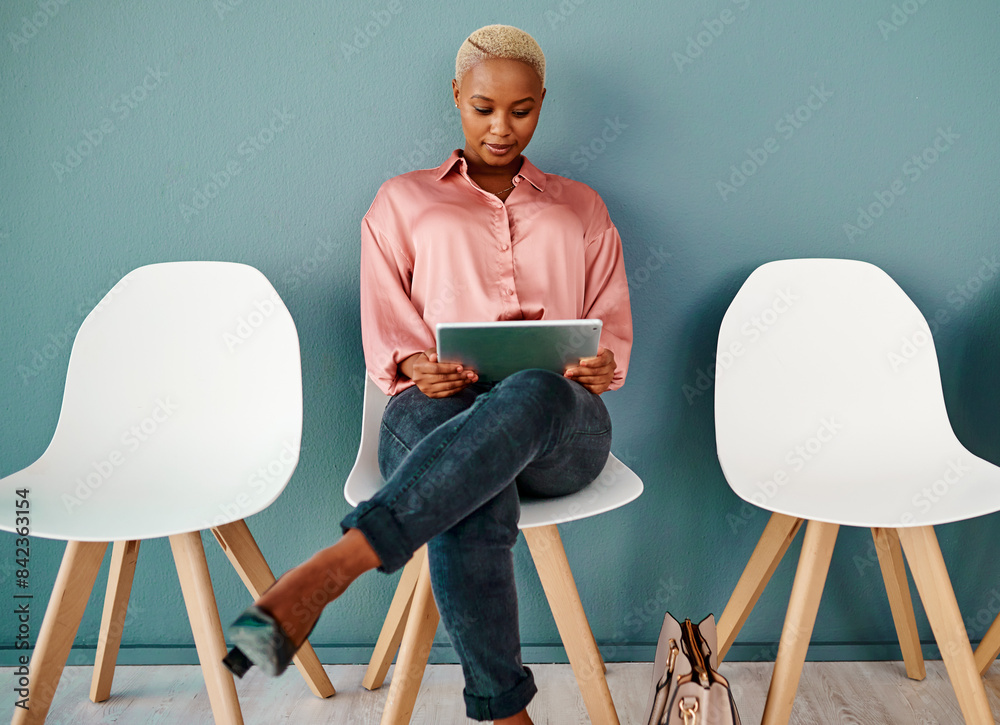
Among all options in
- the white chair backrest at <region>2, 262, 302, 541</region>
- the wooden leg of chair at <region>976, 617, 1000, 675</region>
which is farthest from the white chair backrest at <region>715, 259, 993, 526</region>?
the white chair backrest at <region>2, 262, 302, 541</region>

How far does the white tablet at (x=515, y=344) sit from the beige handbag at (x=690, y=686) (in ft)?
1.25

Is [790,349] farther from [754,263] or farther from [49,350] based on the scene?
[49,350]

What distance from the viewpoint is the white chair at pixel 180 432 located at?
1030mm

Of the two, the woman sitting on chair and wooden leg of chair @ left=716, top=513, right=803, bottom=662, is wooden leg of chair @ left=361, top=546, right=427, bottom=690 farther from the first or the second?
wooden leg of chair @ left=716, top=513, right=803, bottom=662

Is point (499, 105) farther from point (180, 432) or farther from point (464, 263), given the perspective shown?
point (180, 432)

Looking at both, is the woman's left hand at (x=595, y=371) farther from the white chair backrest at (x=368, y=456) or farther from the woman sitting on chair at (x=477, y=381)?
the white chair backrest at (x=368, y=456)

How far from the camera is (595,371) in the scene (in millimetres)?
1083

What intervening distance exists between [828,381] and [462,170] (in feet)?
2.42

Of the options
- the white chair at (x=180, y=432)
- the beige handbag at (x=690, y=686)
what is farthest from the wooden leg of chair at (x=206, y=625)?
the beige handbag at (x=690, y=686)

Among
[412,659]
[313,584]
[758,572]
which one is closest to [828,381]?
[758,572]

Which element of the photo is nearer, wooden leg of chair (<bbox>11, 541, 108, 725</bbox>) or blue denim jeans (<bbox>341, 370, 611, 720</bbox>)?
blue denim jeans (<bbox>341, 370, 611, 720</bbox>)

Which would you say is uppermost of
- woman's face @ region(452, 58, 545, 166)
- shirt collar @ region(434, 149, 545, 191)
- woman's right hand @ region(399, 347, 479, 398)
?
woman's face @ region(452, 58, 545, 166)

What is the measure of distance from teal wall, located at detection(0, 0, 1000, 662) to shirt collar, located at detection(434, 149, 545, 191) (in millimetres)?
111

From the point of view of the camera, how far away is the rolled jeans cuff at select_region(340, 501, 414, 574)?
0.78 metres
